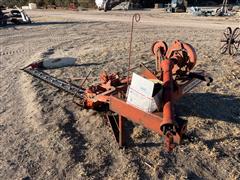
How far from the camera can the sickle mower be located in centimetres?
481

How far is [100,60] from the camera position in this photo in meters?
11.5

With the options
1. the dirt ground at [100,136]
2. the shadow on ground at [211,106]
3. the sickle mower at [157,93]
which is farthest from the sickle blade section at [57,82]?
the shadow on ground at [211,106]

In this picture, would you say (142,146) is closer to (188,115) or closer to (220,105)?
(188,115)

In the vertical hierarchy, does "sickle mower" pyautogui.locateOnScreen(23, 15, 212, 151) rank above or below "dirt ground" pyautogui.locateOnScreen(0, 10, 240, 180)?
above

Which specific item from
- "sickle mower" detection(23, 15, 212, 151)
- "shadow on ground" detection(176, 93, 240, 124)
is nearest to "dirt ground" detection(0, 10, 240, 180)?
"shadow on ground" detection(176, 93, 240, 124)

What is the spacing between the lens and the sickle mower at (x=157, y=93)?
4812 mm

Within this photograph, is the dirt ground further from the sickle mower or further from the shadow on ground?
the sickle mower

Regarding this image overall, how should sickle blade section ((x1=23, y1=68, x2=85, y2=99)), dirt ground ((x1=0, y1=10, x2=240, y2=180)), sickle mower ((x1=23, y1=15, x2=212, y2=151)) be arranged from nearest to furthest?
sickle mower ((x1=23, y1=15, x2=212, y2=151))
dirt ground ((x1=0, y1=10, x2=240, y2=180))
sickle blade section ((x1=23, y1=68, x2=85, y2=99))

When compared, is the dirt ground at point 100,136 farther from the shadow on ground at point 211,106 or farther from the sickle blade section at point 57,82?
the sickle blade section at point 57,82

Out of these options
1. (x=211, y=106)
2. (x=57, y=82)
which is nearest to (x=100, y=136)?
(x=211, y=106)

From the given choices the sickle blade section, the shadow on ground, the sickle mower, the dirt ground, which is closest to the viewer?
the sickle mower

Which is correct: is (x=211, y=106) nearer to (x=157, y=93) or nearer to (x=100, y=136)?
(x=100, y=136)

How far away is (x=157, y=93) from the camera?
517cm

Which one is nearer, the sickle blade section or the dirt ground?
the dirt ground
